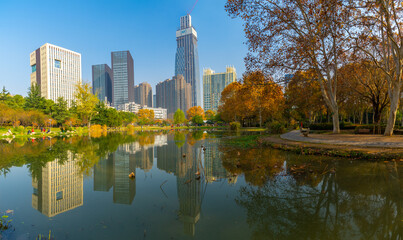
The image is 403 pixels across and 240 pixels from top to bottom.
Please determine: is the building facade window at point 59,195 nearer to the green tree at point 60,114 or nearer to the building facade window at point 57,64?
the green tree at point 60,114

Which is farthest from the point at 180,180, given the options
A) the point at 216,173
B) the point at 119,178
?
the point at 119,178

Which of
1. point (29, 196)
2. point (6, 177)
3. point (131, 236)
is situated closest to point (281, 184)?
point (131, 236)

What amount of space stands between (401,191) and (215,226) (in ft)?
17.8

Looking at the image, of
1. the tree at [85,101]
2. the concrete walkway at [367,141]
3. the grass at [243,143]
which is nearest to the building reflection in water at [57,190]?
the grass at [243,143]

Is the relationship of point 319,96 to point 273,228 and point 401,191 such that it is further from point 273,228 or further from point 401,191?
point 273,228

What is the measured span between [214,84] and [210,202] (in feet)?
572

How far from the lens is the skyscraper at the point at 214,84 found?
556 feet

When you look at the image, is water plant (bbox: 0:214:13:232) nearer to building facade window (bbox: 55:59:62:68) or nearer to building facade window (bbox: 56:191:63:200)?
building facade window (bbox: 56:191:63:200)

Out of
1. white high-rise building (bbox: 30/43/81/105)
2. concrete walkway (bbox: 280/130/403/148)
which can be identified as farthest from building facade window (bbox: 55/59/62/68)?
concrete walkway (bbox: 280/130/403/148)

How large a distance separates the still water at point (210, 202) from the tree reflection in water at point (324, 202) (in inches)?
0.7

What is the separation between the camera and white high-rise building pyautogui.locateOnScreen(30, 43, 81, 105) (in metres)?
Result: 120

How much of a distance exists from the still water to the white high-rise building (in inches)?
5218

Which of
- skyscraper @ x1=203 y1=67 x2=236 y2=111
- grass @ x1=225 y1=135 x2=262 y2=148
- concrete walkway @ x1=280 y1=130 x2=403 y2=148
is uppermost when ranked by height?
skyscraper @ x1=203 y1=67 x2=236 y2=111

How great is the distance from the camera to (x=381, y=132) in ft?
55.6
